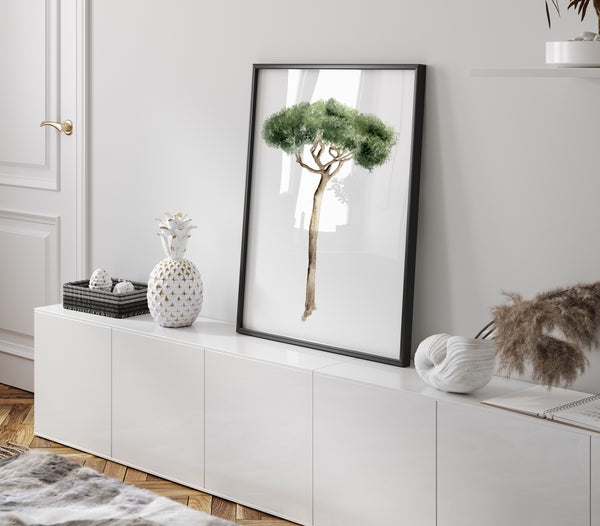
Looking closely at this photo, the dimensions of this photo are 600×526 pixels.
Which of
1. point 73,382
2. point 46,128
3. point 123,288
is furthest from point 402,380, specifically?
point 46,128

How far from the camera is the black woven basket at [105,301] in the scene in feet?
9.76

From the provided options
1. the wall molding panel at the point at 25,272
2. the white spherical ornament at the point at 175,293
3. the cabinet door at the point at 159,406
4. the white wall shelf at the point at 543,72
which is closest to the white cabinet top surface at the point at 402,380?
the cabinet door at the point at 159,406

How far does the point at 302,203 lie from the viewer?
2.67m

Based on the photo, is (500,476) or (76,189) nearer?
(500,476)

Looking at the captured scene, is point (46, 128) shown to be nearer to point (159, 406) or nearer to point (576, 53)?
point (159, 406)

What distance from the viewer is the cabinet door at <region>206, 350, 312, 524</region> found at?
8.01 feet

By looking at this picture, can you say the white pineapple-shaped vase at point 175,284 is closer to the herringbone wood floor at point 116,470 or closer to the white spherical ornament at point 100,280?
the white spherical ornament at point 100,280

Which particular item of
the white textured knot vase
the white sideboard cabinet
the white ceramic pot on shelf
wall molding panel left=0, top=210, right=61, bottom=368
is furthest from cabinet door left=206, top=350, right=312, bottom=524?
wall molding panel left=0, top=210, right=61, bottom=368

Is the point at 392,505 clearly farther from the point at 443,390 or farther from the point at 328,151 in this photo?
the point at 328,151

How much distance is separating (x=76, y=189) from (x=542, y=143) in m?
1.88

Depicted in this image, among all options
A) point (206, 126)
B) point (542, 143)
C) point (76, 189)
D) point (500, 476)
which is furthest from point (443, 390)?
point (76, 189)

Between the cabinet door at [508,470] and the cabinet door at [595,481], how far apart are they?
14 mm

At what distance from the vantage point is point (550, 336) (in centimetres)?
210

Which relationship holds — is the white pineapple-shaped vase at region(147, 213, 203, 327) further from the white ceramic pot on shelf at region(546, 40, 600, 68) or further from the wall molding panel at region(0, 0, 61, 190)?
the white ceramic pot on shelf at region(546, 40, 600, 68)
